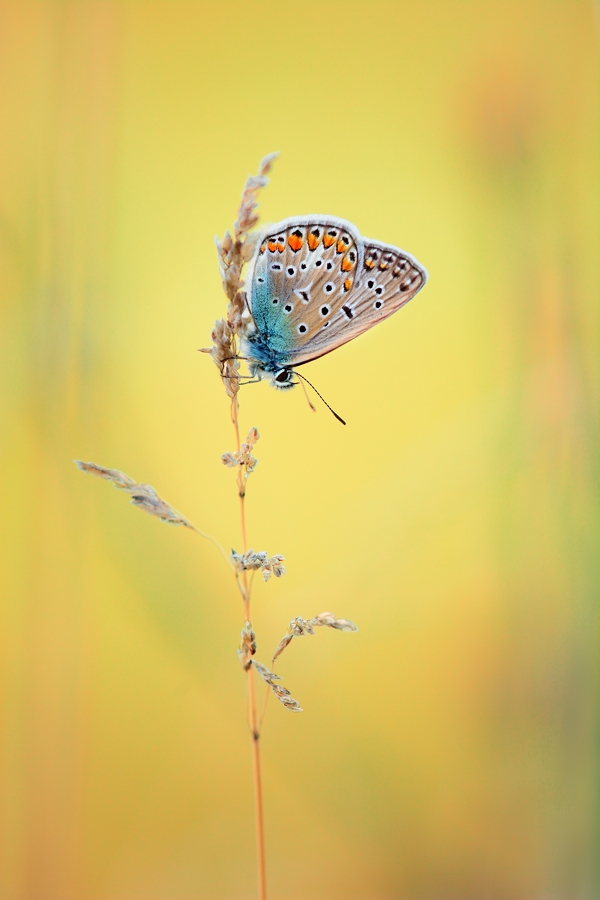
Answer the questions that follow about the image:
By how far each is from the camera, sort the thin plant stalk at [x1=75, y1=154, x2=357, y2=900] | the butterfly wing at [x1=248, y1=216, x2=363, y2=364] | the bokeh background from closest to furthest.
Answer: the thin plant stalk at [x1=75, y1=154, x2=357, y2=900] < the butterfly wing at [x1=248, y1=216, x2=363, y2=364] < the bokeh background

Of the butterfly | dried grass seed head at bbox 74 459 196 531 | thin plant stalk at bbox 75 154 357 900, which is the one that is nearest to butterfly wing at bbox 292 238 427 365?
the butterfly

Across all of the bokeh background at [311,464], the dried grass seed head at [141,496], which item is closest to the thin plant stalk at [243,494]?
the dried grass seed head at [141,496]

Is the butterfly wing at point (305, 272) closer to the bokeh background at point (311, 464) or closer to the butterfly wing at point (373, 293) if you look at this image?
the butterfly wing at point (373, 293)

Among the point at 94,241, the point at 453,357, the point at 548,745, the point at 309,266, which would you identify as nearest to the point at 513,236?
the point at 453,357

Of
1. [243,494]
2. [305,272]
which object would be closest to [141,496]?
[243,494]

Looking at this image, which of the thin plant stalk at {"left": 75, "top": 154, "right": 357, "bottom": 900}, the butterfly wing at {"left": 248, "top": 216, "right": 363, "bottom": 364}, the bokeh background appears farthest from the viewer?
the bokeh background

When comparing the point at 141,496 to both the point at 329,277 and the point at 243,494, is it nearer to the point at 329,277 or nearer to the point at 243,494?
the point at 243,494

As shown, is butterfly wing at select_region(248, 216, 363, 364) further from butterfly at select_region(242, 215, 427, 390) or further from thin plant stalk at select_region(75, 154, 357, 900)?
thin plant stalk at select_region(75, 154, 357, 900)

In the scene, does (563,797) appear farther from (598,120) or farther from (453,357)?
(598,120)
